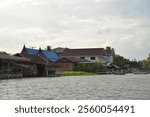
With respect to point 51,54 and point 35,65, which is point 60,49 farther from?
point 35,65

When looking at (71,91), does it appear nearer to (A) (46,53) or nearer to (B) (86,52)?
(A) (46,53)

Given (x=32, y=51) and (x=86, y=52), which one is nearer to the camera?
(x=32, y=51)

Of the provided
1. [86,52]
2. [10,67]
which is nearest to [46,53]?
[86,52]

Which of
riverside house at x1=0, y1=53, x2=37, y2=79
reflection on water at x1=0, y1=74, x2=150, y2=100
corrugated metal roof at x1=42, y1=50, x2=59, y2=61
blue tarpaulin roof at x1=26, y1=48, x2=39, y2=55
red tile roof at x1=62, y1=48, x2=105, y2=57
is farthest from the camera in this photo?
red tile roof at x1=62, y1=48, x2=105, y2=57

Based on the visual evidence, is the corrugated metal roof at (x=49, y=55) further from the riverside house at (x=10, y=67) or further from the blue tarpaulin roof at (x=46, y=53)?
the riverside house at (x=10, y=67)

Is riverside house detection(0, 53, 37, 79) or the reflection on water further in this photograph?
riverside house detection(0, 53, 37, 79)

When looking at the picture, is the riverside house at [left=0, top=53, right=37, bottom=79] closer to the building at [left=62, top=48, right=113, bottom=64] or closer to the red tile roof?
the building at [left=62, top=48, right=113, bottom=64]

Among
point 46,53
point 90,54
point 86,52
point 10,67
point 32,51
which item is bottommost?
point 10,67

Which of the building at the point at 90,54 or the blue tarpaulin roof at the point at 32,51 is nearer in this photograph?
the blue tarpaulin roof at the point at 32,51

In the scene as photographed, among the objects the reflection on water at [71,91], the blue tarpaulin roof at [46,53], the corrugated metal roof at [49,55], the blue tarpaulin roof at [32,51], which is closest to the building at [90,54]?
the corrugated metal roof at [49,55]

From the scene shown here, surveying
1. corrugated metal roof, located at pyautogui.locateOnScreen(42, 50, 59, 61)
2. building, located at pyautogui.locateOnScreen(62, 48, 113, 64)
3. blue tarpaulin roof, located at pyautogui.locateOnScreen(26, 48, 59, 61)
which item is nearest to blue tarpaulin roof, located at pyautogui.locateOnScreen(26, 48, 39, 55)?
blue tarpaulin roof, located at pyautogui.locateOnScreen(26, 48, 59, 61)

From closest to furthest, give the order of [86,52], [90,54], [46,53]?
[46,53], [90,54], [86,52]

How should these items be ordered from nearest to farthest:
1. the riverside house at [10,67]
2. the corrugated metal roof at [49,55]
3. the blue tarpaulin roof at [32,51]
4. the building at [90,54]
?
the riverside house at [10,67] → the blue tarpaulin roof at [32,51] → the corrugated metal roof at [49,55] → the building at [90,54]

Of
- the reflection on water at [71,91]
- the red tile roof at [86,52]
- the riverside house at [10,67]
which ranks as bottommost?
the reflection on water at [71,91]
